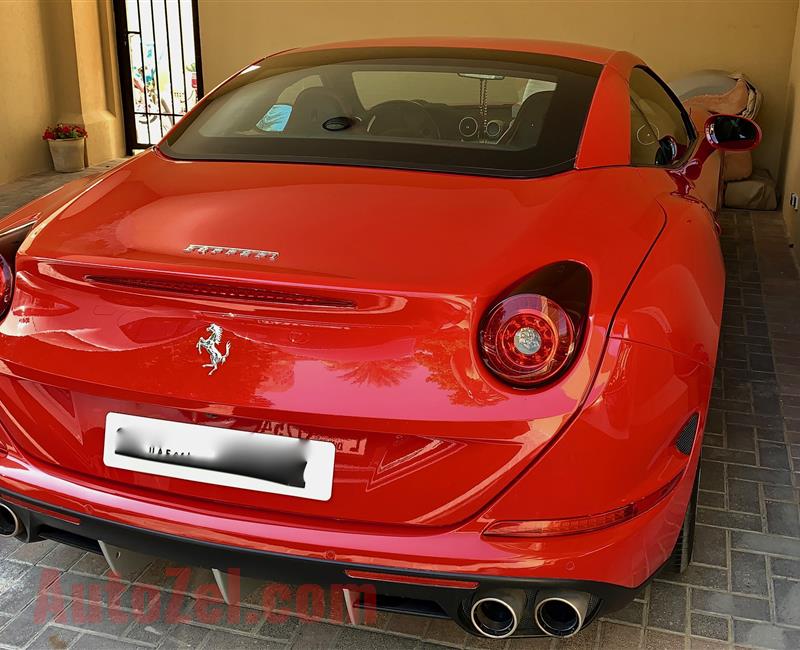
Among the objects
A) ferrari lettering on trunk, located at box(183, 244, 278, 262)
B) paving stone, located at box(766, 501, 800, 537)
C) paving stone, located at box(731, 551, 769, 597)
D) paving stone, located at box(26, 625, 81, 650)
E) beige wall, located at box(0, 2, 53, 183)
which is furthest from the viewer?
beige wall, located at box(0, 2, 53, 183)

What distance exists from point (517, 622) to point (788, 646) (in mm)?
763

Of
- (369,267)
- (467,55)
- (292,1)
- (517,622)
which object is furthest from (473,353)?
(292,1)

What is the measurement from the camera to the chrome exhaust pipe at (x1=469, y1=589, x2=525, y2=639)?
5.39 ft

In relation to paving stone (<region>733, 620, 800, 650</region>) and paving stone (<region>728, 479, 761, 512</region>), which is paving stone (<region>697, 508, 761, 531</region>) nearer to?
paving stone (<region>728, 479, 761, 512</region>)

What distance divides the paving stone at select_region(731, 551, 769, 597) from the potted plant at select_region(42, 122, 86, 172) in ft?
25.5

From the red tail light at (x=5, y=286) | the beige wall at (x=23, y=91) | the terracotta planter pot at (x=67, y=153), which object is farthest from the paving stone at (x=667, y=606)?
the terracotta planter pot at (x=67, y=153)

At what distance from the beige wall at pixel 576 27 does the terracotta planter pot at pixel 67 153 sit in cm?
164

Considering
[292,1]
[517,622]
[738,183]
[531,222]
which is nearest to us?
[517,622]

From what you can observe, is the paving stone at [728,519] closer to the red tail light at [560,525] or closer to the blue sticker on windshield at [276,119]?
the red tail light at [560,525]

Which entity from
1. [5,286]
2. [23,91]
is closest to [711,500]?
[5,286]

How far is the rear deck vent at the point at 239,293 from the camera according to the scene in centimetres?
161

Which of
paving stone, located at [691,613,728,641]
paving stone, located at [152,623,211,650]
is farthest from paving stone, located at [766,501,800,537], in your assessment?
paving stone, located at [152,623,211,650]

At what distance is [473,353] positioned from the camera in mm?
1572

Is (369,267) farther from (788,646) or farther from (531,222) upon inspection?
(788,646)
